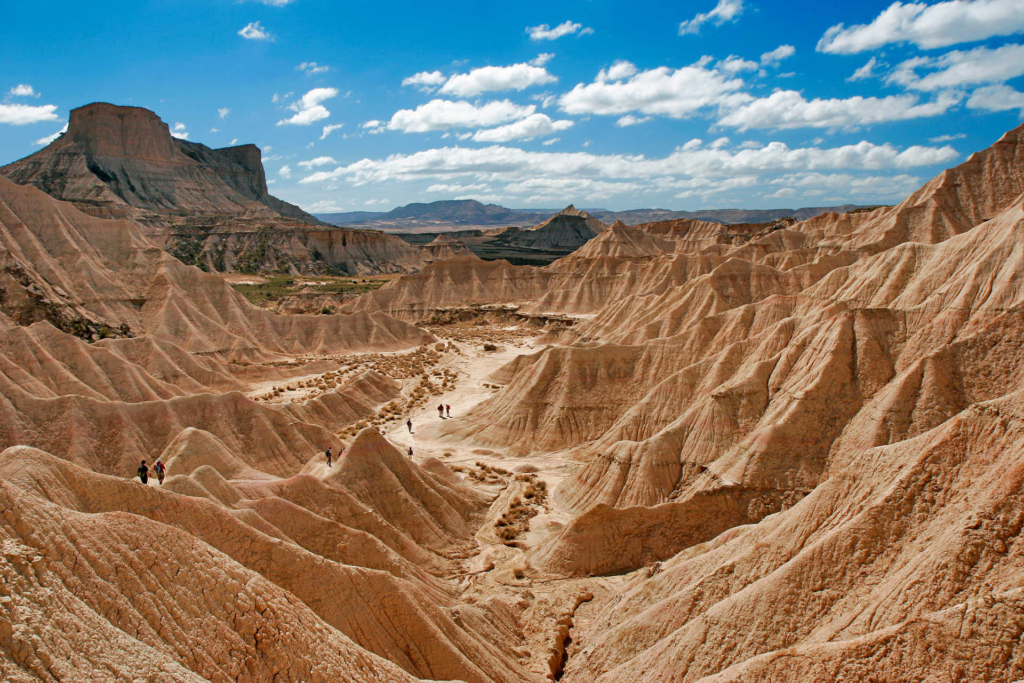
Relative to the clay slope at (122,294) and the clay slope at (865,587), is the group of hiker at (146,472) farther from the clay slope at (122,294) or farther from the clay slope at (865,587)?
the clay slope at (122,294)

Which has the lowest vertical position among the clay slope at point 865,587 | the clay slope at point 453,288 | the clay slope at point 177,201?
the clay slope at point 865,587

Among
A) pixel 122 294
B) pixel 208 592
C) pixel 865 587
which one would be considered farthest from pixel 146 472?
pixel 122 294

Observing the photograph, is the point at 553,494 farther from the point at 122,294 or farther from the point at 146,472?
the point at 122,294

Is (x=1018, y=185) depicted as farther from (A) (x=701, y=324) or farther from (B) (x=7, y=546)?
(B) (x=7, y=546)

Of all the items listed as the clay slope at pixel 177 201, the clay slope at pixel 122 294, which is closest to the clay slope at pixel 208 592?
the clay slope at pixel 122 294

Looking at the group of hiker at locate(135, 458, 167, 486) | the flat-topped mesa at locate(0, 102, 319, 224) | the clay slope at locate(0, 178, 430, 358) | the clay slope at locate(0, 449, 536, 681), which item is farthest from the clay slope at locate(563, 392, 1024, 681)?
the flat-topped mesa at locate(0, 102, 319, 224)

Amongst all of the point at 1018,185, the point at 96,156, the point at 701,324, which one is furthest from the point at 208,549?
the point at 96,156
